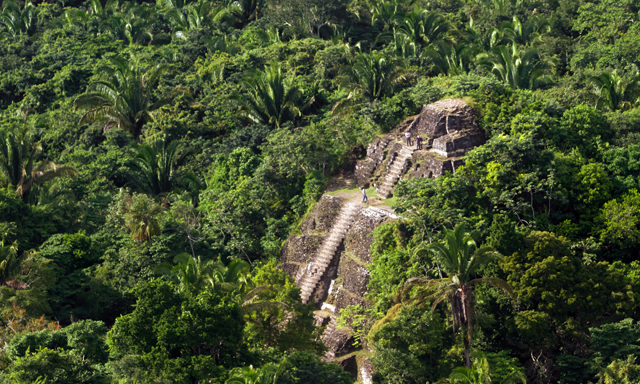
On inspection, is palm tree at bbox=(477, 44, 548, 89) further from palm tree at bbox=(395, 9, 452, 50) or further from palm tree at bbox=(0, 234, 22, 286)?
palm tree at bbox=(0, 234, 22, 286)

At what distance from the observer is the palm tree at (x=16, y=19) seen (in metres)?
73.3


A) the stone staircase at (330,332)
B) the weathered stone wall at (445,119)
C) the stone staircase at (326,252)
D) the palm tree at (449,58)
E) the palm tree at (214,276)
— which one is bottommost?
the stone staircase at (330,332)

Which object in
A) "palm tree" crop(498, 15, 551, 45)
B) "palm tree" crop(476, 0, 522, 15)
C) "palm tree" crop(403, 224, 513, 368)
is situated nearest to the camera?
"palm tree" crop(403, 224, 513, 368)

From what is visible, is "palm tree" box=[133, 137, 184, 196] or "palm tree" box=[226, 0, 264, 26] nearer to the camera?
"palm tree" box=[133, 137, 184, 196]

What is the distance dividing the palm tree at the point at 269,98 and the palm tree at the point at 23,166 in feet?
34.1

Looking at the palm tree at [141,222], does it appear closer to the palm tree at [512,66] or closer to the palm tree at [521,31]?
the palm tree at [512,66]

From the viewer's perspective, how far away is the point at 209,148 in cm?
4978

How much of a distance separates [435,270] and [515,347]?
4.07 m

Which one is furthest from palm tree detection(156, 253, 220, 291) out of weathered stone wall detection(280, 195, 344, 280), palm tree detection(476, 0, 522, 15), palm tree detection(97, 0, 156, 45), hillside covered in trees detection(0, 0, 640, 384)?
palm tree detection(476, 0, 522, 15)

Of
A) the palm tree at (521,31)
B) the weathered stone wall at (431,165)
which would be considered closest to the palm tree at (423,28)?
the palm tree at (521,31)

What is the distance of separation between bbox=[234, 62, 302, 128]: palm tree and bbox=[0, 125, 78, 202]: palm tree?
1040cm

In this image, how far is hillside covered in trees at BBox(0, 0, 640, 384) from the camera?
95.5ft

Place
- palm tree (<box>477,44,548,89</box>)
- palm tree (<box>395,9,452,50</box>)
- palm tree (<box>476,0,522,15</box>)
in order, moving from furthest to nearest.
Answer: palm tree (<box>476,0,522,15</box>), palm tree (<box>395,9,452,50</box>), palm tree (<box>477,44,548,89</box>)

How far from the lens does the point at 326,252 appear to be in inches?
1502
